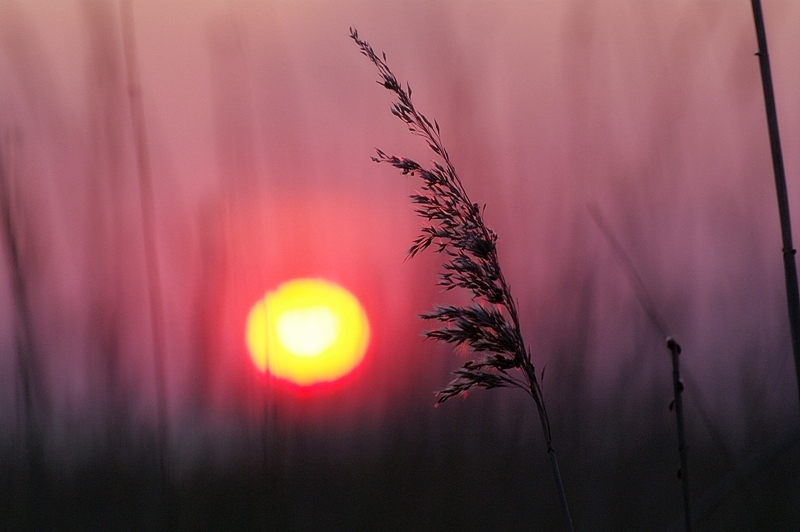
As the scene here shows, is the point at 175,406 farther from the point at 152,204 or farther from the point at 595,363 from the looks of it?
the point at 595,363

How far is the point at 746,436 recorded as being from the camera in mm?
1317

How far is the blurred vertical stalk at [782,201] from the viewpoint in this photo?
2.40 feet

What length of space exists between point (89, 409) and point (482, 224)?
3.38 ft

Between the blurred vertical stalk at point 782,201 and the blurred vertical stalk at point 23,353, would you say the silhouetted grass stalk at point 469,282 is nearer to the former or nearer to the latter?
the blurred vertical stalk at point 782,201

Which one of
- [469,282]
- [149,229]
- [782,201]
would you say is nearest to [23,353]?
[149,229]

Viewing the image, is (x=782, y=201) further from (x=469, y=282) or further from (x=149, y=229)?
(x=149, y=229)

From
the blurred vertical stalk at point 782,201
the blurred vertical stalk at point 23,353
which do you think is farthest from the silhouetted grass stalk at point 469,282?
the blurred vertical stalk at point 23,353

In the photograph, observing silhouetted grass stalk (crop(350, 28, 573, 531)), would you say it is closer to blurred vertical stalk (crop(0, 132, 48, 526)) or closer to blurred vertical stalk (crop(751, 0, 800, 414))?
blurred vertical stalk (crop(751, 0, 800, 414))

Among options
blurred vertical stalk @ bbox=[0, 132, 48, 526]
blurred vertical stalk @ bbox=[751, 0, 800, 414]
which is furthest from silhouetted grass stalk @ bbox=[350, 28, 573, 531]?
blurred vertical stalk @ bbox=[0, 132, 48, 526]

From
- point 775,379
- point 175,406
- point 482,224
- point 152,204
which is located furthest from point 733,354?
point 152,204

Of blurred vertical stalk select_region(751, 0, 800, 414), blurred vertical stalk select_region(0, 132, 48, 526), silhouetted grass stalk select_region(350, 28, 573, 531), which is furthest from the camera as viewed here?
blurred vertical stalk select_region(0, 132, 48, 526)

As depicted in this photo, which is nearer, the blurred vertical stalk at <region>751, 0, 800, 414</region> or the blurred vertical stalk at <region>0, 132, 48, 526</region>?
the blurred vertical stalk at <region>751, 0, 800, 414</region>

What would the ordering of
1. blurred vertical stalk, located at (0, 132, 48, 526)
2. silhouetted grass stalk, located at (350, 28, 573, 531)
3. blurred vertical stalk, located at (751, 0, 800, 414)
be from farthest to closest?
blurred vertical stalk, located at (0, 132, 48, 526) → silhouetted grass stalk, located at (350, 28, 573, 531) → blurred vertical stalk, located at (751, 0, 800, 414)

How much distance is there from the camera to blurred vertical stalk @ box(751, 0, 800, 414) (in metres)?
0.73
